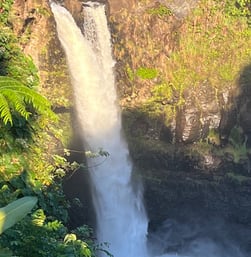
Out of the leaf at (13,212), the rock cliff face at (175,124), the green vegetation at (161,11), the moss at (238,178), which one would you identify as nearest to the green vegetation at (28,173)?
the leaf at (13,212)

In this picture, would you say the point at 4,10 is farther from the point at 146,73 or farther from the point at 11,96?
the point at 146,73

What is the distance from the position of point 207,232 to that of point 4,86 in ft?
31.5

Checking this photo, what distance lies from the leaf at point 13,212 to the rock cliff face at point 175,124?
8979mm

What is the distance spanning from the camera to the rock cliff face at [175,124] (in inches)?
443

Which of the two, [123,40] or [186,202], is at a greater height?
[123,40]

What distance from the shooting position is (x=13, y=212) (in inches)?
82.5

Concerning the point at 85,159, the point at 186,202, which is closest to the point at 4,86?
the point at 85,159

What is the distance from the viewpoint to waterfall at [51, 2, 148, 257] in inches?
404

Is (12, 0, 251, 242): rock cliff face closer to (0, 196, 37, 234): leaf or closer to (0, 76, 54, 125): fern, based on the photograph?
(0, 76, 54, 125): fern

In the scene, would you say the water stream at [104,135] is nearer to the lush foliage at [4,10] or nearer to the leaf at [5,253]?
the lush foliage at [4,10]

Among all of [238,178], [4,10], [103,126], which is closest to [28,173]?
[4,10]

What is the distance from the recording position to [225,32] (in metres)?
11.9

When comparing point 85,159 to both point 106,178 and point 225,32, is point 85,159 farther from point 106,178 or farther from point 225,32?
point 225,32

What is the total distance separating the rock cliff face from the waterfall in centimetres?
38
